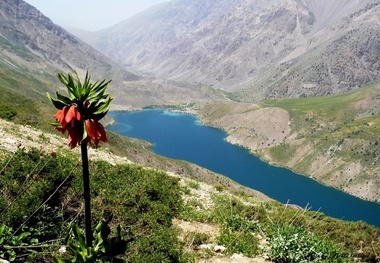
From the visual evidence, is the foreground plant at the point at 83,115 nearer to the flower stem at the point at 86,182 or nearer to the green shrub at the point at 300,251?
the flower stem at the point at 86,182

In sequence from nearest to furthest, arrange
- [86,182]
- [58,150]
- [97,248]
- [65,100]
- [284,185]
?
[86,182] → [65,100] → [97,248] → [58,150] → [284,185]

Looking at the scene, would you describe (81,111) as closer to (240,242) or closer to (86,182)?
(86,182)

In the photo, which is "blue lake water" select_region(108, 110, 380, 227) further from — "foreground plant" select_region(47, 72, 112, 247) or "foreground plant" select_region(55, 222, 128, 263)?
"foreground plant" select_region(47, 72, 112, 247)

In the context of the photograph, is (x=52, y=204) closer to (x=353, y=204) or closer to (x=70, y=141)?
(x=70, y=141)

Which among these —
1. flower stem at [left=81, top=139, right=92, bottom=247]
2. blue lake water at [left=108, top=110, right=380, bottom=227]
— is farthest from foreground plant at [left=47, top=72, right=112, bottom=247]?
blue lake water at [left=108, top=110, right=380, bottom=227]

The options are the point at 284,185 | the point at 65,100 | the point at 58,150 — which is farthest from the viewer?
the point at 284,185

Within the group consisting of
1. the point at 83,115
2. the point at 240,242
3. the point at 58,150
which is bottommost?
the point at 240,242

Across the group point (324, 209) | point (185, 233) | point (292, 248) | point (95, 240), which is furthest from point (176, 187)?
point (324, 209)

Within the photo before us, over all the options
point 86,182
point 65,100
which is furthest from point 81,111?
point 86,182
